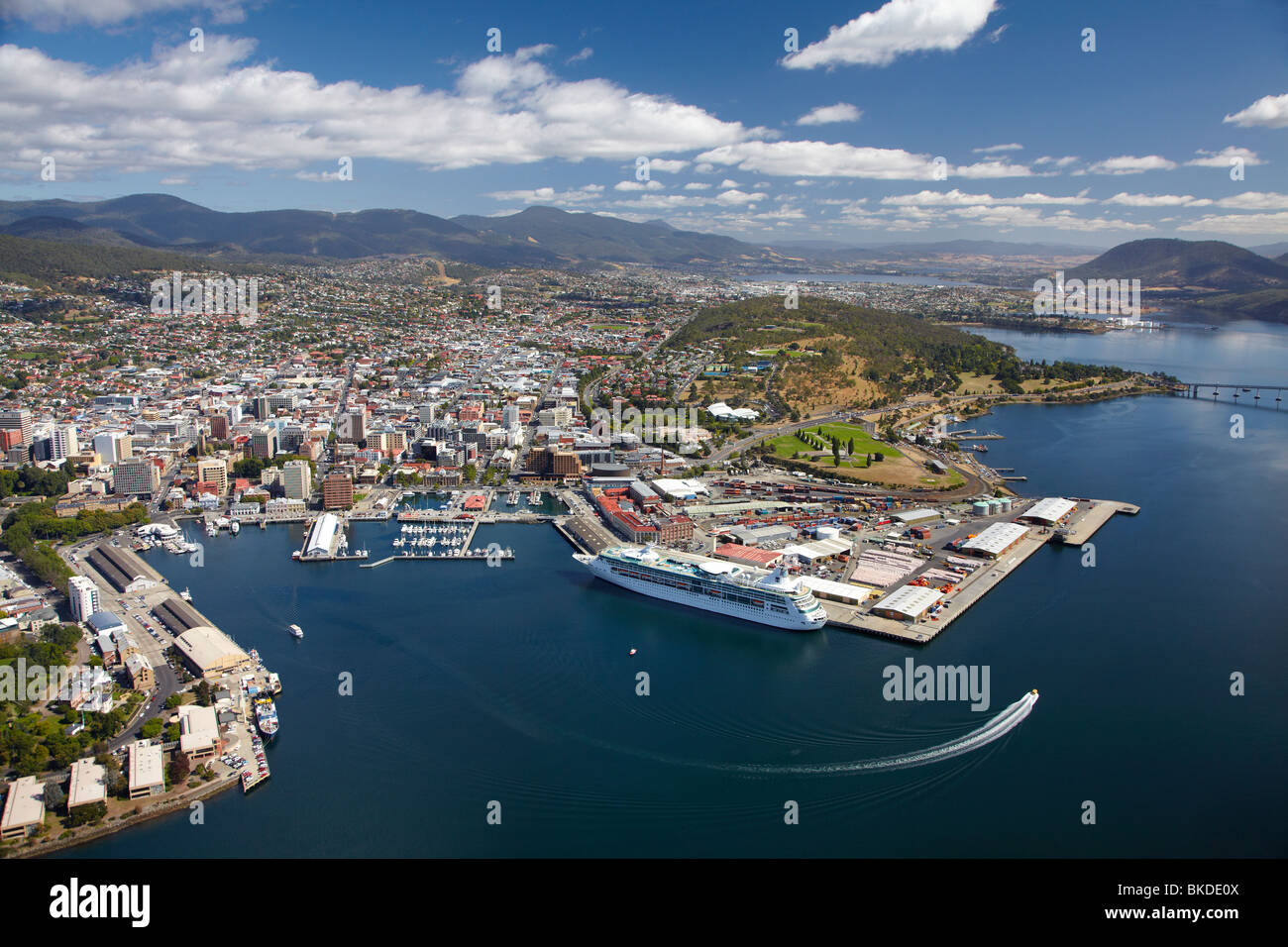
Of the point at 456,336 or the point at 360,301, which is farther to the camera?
the point at 360,301

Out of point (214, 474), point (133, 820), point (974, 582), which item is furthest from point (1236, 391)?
point (133, 820)

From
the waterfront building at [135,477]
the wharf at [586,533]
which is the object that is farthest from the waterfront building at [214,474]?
the wharf at [586,533]

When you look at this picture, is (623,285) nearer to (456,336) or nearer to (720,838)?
(456,336)

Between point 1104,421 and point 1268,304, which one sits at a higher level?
point 1268,304

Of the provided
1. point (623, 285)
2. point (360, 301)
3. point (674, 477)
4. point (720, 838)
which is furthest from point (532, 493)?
point (623, 285)

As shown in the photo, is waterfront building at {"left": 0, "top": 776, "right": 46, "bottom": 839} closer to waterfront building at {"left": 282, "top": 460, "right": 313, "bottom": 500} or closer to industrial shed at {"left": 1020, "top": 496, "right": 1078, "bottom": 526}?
waterfront building at {"left": 282, "top": 460, "right": 313, "bottom": 500}

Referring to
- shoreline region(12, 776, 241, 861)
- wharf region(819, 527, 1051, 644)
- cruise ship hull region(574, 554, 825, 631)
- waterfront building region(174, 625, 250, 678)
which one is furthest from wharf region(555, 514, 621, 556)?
shoreline region(12, 776, 241, 861)
